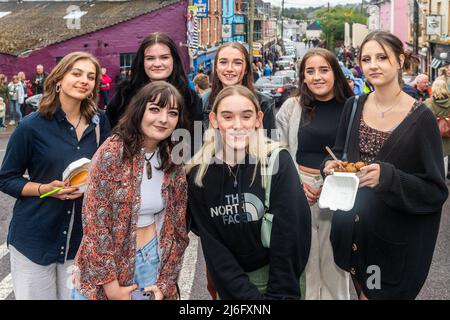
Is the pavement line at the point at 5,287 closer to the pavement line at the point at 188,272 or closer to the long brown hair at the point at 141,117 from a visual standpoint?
the pavement line at the point at 188,272

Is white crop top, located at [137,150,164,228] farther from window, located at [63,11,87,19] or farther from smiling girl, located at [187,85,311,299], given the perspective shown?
window, located at [63,11,87,19]

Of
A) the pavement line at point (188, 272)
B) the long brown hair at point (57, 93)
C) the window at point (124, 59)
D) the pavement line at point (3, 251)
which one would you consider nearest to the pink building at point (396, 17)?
the window at point (124, 59)

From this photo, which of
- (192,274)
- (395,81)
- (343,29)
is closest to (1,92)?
(192,274)

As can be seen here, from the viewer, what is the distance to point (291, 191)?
2.83m

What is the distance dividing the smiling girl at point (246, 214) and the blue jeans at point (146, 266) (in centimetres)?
29

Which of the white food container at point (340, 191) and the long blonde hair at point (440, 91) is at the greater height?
the long blonde hair at point (440, 91)

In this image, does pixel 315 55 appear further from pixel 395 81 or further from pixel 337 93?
pixel 395 81

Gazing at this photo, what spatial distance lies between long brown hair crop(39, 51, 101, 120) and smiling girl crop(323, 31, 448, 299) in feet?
5.17

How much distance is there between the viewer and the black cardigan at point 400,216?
2.69m

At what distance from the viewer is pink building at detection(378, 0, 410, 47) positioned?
A: 46.8 metres

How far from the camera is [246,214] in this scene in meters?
2.82

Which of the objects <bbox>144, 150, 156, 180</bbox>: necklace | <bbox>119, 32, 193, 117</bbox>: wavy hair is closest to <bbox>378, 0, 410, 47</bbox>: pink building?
<bbox>119, 32, 193, 117</bbox>: wavy hair

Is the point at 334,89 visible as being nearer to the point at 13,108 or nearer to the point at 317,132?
the point at 317,132
